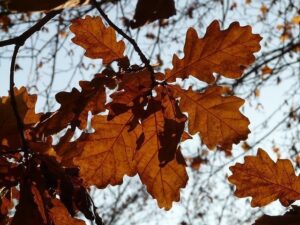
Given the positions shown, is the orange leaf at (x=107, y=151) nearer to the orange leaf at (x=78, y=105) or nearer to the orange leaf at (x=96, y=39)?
the orange leaf at (x=78, y=105)

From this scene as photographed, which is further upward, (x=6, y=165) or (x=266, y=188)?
(x=6, y=165)

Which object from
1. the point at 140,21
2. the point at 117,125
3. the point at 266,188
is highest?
the point at 140,21

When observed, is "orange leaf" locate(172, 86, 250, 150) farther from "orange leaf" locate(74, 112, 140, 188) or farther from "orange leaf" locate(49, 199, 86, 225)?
"orange leaf" locate(49, 199, 86, 225)

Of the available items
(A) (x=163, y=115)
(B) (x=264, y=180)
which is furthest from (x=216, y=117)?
(B) (x=264, y=180)

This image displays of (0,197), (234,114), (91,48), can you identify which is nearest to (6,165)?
(0,197)

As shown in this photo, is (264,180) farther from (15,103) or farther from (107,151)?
(15,103)

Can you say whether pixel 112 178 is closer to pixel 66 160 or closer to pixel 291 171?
pixel 66 160

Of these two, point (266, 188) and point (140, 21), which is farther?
point (266, 188)
